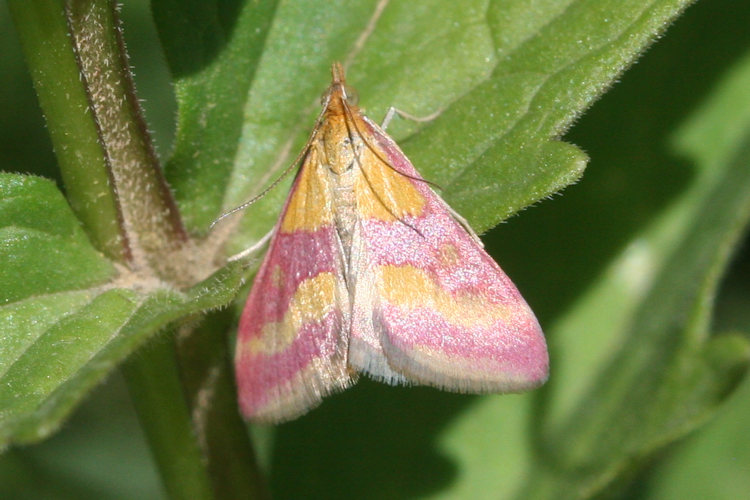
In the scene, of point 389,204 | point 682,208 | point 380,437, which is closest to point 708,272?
point 682,208

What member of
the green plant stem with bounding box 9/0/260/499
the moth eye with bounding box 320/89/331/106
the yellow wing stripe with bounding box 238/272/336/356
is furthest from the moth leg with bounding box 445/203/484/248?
the green plant stem with bounding box 9/0/260/499

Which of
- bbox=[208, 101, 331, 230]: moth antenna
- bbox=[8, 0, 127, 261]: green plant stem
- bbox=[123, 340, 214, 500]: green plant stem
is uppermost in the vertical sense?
bbox=[8, 0, 127, 261]: green plant stem

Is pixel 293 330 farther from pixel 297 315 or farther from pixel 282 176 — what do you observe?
pixel 282 176

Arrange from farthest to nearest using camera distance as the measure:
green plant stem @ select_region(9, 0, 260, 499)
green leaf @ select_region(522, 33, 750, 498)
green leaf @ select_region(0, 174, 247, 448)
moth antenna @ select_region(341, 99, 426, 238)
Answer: green leaf @ select_region(522, 33, 750, 498)
moth antenna @ select_region(341, 99, 426, 238)
green plant stem @ select_region(9, 0, 260, 499)
green leaf @ select_region(0, 174, 247, 448)

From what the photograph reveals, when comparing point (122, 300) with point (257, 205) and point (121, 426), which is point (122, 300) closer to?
point (257, 205)

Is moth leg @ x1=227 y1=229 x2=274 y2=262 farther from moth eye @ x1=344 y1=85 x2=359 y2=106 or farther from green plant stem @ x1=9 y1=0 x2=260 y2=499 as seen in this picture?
moth eye @ x1=344 y1=85 x2=359 y2=106

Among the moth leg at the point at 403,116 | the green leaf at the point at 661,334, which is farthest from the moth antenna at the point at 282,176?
the green leaf at the point at 661,334

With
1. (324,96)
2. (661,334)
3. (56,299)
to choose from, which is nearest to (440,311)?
(324,96)
